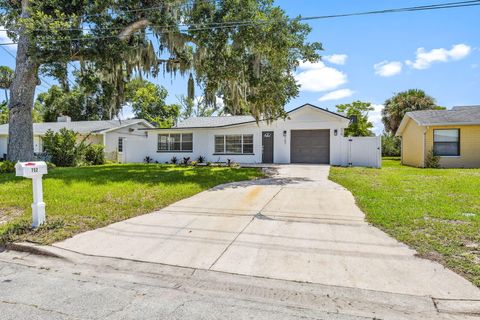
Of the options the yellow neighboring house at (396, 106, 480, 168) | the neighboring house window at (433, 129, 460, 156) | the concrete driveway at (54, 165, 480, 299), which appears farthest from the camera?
the neighboring house window at (433, 129, 460, 156)

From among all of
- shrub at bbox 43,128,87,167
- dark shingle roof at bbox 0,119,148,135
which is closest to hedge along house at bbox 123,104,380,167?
dark shingle roof at bbox 0,119,148,135

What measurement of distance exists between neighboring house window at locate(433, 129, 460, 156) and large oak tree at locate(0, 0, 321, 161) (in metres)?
9.36

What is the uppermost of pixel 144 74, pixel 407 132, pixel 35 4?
pixel 35 4

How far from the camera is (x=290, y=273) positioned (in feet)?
11.9

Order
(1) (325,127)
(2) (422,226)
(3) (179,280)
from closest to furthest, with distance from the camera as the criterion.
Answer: (3) (179,280)
(2) (422,226)
(1) (325,127)

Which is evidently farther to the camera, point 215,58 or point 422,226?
point 215,58

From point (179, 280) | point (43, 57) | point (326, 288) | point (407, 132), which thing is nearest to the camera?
point (326, 288)

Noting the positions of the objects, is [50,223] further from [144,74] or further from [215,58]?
[144,74]

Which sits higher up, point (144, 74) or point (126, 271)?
point (144, 74)

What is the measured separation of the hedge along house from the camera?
1781 cm

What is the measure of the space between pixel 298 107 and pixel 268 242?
48.0ft

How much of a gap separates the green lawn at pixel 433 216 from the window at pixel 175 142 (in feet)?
44.2

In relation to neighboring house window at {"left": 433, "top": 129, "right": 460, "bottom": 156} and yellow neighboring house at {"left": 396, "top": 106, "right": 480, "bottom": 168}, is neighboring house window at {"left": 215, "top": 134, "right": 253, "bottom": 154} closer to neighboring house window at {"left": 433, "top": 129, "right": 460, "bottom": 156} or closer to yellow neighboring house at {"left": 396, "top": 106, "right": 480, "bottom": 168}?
yellow neighboring house at {"left": 396, "top": 106, "right": 480, "bottom": 168}

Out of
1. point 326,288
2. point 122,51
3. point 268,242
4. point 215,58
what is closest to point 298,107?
point 215,58
